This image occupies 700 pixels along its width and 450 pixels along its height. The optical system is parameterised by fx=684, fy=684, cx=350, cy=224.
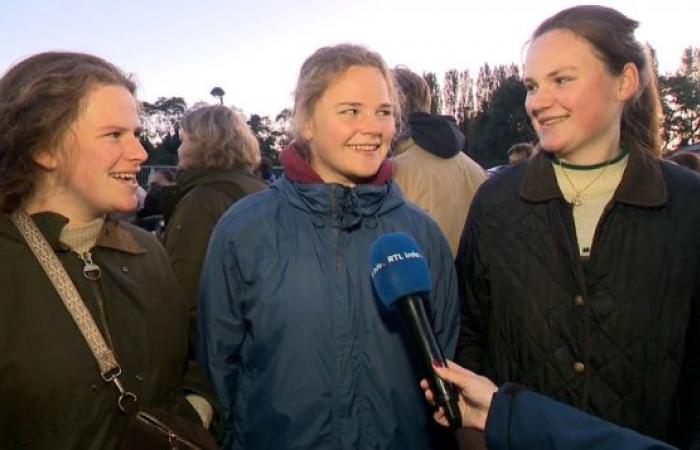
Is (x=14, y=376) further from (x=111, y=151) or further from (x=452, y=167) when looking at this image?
(x=452, y=167)

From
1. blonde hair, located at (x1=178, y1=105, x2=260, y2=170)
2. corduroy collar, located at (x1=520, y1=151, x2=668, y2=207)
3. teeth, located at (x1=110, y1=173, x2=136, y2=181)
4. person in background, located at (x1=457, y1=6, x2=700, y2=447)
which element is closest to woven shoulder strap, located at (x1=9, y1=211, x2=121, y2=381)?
teeth, located at (x1=110, y1=173, x2=136, y2=181)

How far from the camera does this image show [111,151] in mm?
2223

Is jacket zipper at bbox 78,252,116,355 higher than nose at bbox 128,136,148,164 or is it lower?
lower

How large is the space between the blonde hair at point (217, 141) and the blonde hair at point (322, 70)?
1661 mm

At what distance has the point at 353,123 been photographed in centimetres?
263

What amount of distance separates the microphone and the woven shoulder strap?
0.84 metres

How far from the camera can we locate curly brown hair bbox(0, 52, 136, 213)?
2117mm

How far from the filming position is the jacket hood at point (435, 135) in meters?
4.30

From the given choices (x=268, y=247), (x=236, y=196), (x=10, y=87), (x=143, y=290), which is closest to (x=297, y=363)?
(x=268, y=247)

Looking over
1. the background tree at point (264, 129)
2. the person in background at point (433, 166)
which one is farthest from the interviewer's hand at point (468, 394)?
the background tree at point (264, 129)

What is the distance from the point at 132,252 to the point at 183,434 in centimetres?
66

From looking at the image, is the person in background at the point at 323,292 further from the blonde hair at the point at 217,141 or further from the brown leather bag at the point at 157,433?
the blonde hair at the point at 217,141

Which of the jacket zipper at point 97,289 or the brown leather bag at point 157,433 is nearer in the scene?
the brown leather bag at point 157,433

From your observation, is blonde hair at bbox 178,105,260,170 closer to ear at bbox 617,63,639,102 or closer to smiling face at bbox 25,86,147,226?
smiling face at bbox 25,86,147,226
